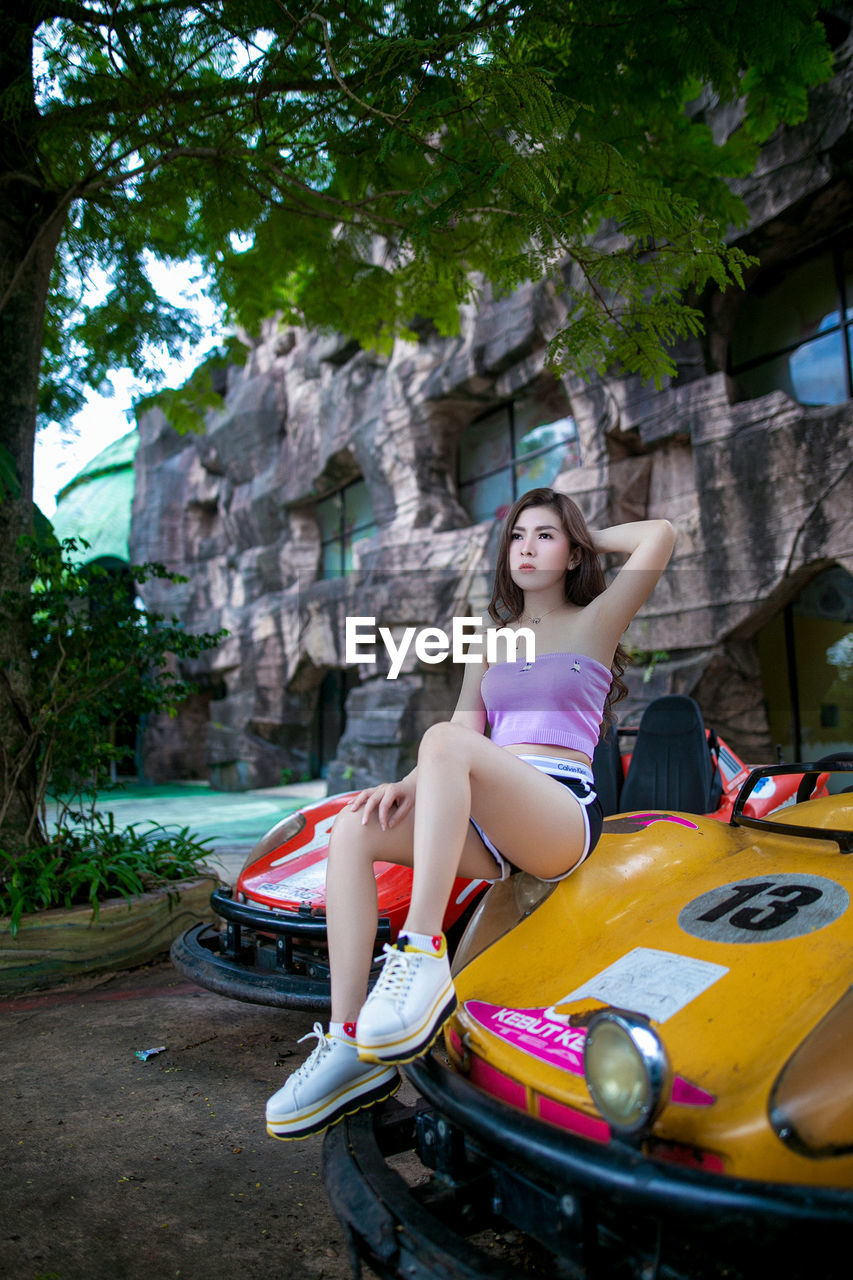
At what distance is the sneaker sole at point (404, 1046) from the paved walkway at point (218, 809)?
408cm

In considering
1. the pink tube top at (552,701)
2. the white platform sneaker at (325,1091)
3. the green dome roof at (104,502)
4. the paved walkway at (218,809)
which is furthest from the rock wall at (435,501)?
the white platform sneaker at (325,1091)

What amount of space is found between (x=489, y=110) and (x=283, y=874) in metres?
2.86

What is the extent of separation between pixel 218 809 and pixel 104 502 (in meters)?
11.1

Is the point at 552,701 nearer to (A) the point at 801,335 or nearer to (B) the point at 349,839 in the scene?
(B) the point at 349,839

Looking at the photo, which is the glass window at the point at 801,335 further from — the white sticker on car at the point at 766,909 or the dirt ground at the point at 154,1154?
the dirt ground at the point at 154,1154

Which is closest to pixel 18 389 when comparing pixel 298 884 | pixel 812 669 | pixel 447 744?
pixel 298 884

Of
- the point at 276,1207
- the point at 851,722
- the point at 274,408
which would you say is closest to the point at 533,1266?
the point at 276,1207

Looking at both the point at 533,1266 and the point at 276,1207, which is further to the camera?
the point at 276,1207

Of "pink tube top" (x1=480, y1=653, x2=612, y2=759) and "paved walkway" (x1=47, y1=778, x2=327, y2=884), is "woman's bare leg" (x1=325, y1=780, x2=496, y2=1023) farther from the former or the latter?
"paved walkway" (x1=47, y1=778, x2=327, y2=884)

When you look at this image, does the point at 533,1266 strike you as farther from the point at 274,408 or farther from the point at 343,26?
the point at 274,408

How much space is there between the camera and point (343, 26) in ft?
10.8

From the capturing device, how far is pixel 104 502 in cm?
2002

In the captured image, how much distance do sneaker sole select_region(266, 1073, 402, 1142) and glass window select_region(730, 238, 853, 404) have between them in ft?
26.3

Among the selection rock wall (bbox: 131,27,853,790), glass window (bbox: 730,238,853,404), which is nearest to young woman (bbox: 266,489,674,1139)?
rock wall (bbox: 131,27,853,790)
